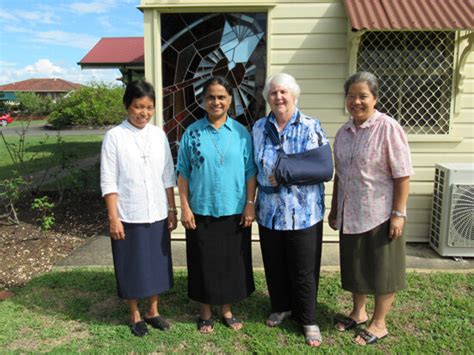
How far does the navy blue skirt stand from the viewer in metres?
2.76

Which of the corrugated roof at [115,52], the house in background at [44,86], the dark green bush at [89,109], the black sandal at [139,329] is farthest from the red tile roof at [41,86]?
the black sandal at [139,329]

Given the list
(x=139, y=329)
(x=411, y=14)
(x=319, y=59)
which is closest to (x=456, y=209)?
(x=411, y=14)

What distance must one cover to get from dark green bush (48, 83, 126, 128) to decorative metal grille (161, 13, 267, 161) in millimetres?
21470

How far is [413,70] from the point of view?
14.4 ft

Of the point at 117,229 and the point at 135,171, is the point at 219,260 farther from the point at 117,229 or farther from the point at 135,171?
the point at 135,171

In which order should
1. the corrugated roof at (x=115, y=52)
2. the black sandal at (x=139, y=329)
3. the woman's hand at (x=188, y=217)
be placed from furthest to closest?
the corrugated roof at (x=115, y=52) < the black sandal at (x=139, y=329) < the woman's hand at (x=188, y=217)

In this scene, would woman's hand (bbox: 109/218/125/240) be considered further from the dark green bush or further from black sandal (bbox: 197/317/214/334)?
the dark green bush

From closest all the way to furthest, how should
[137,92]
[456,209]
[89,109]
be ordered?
[137,92], [456,209], [89,109]

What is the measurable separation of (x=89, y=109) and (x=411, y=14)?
24.3m

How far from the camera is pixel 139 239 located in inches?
109

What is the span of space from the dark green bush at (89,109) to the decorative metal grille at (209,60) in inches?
845

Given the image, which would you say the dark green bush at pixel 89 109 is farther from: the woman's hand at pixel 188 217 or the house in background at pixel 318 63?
the woman's hand at pixel 188 217

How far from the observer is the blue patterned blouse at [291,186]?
2582 mm

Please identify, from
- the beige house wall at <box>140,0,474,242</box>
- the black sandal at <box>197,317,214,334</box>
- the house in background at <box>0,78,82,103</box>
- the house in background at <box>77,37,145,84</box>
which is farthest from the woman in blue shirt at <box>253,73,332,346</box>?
the house in background at <box>0,78,82,103</box>
